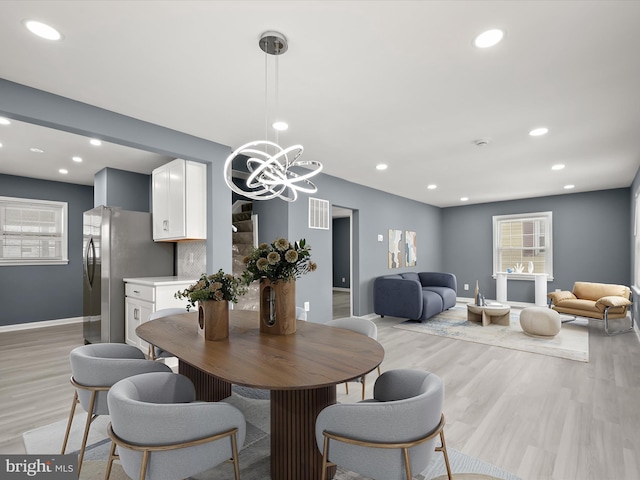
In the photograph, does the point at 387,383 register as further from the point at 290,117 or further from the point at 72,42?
the point at 72,42

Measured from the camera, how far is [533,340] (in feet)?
15.3

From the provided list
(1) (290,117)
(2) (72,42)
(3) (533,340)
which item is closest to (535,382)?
(3) (533,340)

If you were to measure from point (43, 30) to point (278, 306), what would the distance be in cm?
207

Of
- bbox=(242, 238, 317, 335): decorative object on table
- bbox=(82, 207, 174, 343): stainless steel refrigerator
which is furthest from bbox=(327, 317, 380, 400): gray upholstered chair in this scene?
bbox=(82, 207, 174, 343): stainless steel refrigerator

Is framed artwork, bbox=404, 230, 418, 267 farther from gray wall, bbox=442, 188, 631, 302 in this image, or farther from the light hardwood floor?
the light hardwood floor

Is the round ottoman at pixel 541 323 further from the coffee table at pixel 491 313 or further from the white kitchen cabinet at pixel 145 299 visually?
the white kitchen cabinet at pixel 145 299

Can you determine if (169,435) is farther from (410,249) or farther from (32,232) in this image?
(410,249)

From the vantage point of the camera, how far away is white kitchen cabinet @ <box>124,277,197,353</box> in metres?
3.66

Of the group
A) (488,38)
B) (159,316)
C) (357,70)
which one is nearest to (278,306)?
(159,316)

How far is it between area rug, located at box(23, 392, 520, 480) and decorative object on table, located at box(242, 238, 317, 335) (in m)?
0.78

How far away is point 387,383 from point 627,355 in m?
4.03

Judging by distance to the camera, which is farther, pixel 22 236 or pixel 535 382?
pixel 22 236

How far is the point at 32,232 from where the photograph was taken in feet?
18.6

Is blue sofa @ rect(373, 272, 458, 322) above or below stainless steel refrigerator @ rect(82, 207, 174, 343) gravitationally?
below
